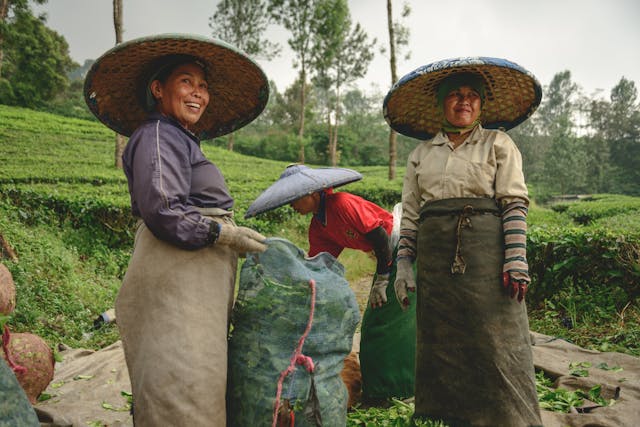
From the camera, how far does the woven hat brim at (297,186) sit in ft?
6.79

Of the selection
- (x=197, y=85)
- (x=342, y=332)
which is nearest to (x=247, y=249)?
(x=342, y=332)

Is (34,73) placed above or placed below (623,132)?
above

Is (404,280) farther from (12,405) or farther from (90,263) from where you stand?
(90,263)

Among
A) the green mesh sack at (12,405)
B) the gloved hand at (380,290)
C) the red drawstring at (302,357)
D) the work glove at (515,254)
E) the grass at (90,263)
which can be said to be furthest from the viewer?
the grass at (90,263)

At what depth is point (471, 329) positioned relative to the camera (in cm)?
187

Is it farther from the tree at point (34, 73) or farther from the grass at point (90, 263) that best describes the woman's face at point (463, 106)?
the tree at point (34, 73)

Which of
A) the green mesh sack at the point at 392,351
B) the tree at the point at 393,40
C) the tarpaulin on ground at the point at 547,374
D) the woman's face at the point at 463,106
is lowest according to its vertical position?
the tarpaulin on ground at the point at 547,374

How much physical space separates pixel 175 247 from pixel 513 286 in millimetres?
1373

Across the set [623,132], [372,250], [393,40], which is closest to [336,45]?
[393,40]

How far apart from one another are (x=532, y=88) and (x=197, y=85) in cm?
160

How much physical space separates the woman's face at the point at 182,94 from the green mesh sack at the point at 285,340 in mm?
669

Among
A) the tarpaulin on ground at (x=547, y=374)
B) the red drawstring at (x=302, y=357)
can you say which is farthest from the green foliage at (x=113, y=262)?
the red drawstring at (x=302, y=357)

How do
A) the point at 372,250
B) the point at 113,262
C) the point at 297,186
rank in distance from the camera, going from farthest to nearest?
1. the point at 113,262
2. the point at 372,250
3. the point at 297,186

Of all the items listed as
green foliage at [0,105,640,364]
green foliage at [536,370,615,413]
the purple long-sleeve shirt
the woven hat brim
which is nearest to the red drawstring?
the purple long-sleeve shirt
